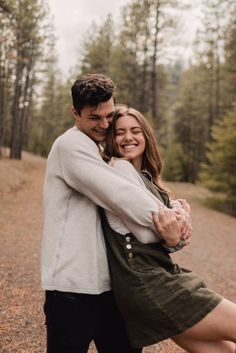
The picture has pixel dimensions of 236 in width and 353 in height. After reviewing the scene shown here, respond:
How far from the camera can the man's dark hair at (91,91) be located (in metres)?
2.21

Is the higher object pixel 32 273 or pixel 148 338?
pixel 148 338

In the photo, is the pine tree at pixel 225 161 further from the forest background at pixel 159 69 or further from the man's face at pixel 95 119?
the man's face at pixel 95 119

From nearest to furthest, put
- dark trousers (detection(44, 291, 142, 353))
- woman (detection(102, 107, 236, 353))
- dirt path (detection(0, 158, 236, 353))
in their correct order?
woman (detection(102, 107, 236, 353)) → dark trousers (detection(44, 291, 142, 353)) → dirt path (detection(0, 158, 236, 353))

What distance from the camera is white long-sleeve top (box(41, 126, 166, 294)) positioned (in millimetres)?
2121

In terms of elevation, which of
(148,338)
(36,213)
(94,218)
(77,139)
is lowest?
(36,213)

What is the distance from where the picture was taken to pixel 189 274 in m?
2.28

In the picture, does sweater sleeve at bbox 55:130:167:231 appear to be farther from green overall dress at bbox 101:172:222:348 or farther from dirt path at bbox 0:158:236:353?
dirt path at bbox 0:158:236:353

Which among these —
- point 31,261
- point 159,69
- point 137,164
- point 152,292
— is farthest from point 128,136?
point 159,69

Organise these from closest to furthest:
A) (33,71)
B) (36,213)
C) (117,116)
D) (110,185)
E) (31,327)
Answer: (110,185) → (117,116) → (31,327) → (36,213) → (33,71)

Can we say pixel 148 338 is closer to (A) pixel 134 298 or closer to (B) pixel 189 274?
(A) pixel 134 298

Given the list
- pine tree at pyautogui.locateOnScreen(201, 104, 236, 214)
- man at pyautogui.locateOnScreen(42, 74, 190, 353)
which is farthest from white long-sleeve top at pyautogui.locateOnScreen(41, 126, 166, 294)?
pine tree at pyautogui.locateOnScreen(201, 104, 236, 214)

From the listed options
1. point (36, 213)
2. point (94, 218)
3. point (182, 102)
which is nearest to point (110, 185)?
point (94, 218)

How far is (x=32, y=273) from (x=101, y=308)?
17.1ft

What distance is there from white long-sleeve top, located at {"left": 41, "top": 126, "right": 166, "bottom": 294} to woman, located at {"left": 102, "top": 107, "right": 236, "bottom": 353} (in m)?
0.07
